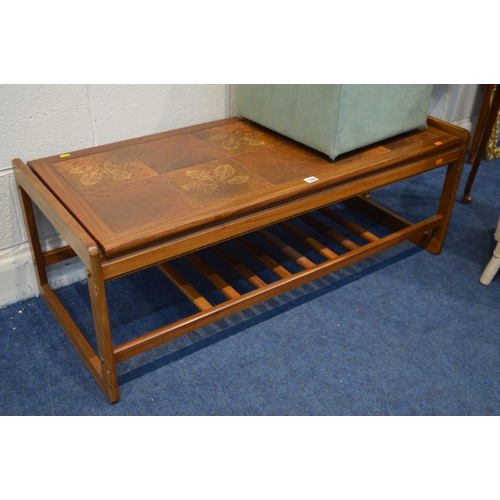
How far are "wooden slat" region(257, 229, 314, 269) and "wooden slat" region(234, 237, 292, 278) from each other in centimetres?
6

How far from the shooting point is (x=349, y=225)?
7.82ft

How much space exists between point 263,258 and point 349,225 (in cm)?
47

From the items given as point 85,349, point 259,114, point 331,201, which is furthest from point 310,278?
point 85,349

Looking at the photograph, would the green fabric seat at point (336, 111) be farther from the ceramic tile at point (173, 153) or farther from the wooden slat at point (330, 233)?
the wooden slat at point (330, 233)

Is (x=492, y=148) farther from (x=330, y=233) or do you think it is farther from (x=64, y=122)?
(x=64, y=122)

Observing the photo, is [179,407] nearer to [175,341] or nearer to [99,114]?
[175,341]

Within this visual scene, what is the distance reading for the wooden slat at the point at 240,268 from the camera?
1.97 m

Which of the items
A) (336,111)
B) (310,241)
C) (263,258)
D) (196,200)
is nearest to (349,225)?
(310,241)

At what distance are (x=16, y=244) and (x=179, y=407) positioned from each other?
2.68ft

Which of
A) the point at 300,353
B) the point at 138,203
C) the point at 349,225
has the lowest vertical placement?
the point at 300,353

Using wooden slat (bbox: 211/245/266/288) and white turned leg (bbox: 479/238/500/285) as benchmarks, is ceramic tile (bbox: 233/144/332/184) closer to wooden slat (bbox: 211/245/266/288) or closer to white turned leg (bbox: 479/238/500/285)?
wooden slat (bbox: 211/245/266/288)

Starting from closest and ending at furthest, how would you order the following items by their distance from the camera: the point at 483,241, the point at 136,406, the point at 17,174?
the point at 136,406 → the point at 17,174 → the point at 483,241

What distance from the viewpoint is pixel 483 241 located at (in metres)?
2.49

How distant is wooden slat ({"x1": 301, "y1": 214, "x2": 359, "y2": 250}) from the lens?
222 cm
